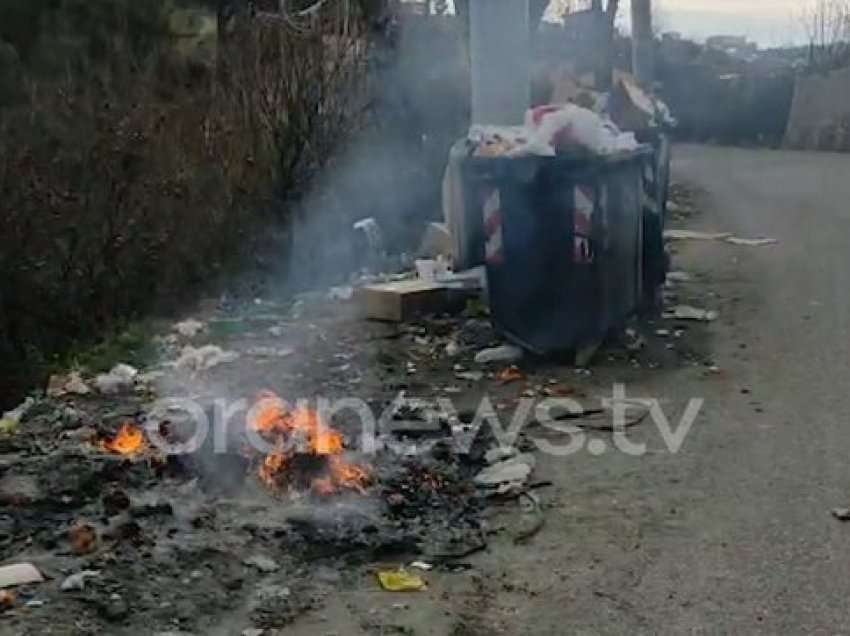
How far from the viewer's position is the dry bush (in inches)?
346

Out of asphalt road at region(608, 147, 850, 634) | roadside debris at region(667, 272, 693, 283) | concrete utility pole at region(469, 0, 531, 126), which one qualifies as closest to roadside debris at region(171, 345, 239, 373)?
asphalt road at region(608, 147, 850, 634)

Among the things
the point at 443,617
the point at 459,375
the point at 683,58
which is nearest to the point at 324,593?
the point at 443,617

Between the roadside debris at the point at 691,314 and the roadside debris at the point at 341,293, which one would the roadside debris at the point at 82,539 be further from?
the roadside debris at the point at 691,314

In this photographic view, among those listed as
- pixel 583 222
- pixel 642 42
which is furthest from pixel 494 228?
pixel 642 42

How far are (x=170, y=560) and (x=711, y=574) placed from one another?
70.5 inches

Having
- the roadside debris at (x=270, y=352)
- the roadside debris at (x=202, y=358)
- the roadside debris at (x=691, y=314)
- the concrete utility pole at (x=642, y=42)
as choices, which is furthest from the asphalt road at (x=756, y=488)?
the concrete utility pole at (x=642, y=42)

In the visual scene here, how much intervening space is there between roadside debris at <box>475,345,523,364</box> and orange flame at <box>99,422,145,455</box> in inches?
93.1

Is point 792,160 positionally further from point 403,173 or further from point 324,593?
point 324,593

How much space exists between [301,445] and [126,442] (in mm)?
765

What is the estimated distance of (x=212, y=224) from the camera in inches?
394

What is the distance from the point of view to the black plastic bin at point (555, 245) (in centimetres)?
690

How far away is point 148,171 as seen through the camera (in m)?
9.58

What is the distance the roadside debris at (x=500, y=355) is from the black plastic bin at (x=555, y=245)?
65 millimetres

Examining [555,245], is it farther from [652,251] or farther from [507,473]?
[507,473]
